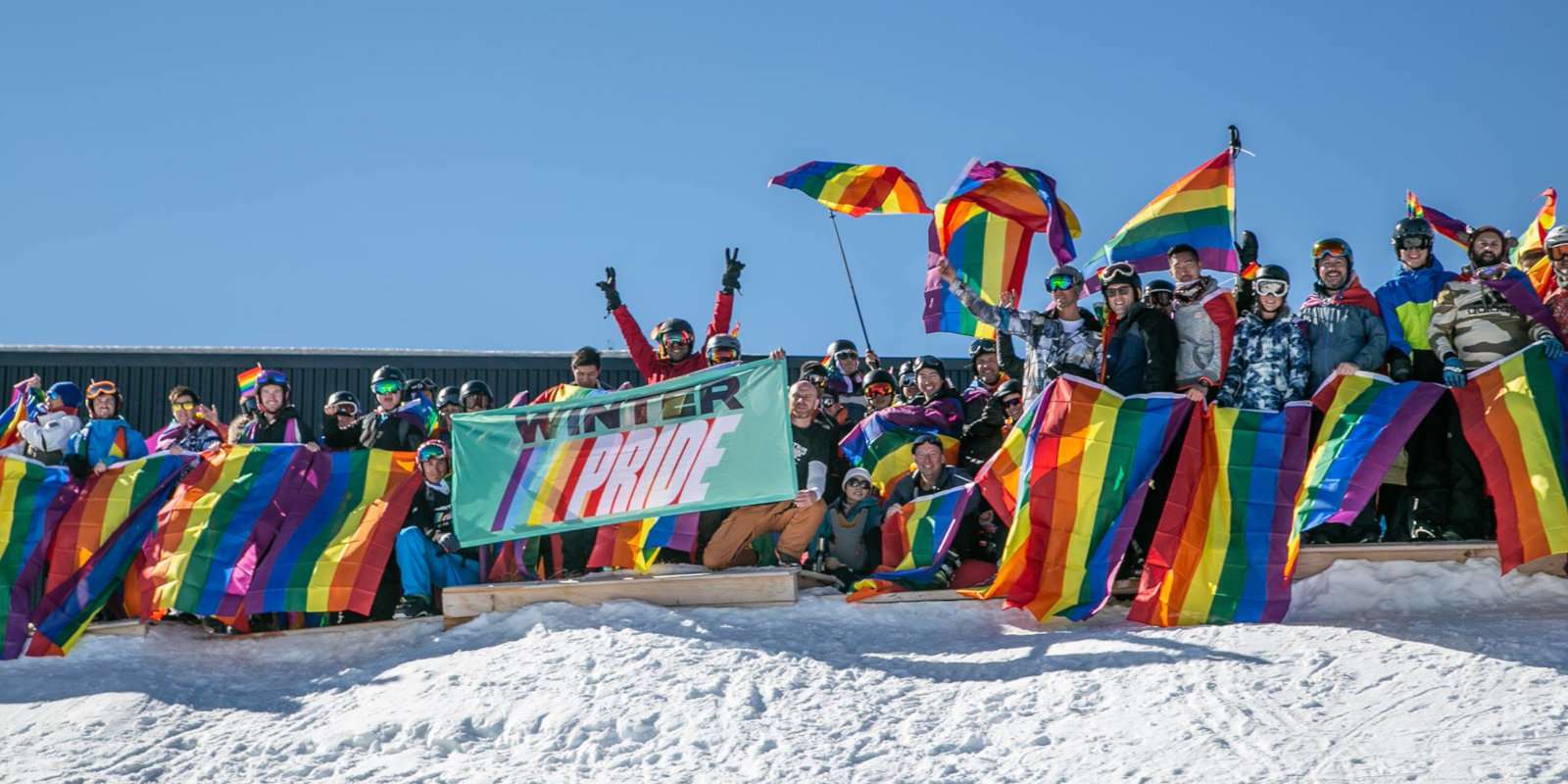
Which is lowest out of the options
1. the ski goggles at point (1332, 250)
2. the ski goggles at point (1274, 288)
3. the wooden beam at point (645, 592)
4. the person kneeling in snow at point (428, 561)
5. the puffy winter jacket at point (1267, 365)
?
the wooden beam at point (645, 592)

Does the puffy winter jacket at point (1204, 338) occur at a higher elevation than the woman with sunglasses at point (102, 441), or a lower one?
higher

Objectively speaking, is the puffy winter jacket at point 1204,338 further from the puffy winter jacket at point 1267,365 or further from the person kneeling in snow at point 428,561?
the person kneeling in snow at point 428,561

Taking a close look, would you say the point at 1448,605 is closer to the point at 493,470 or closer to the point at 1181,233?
the point at 1181,233

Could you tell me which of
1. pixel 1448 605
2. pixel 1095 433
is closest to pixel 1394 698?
pixel 1448 605

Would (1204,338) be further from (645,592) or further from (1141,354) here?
(645,592)

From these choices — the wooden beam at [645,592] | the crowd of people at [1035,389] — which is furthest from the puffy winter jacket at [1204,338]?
the wooden beam at [645,592]

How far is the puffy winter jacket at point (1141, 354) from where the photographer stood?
33.1 ft

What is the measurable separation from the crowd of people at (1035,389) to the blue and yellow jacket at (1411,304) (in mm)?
10

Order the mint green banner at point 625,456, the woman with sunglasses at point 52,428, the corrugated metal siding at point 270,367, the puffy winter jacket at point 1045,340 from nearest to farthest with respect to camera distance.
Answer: the puffy winter jacket at point 1045,340 → the mint green banner at point 625,456 → the woman with sunglasses at point 52,428 → the corrugated metal siding at point 270,367

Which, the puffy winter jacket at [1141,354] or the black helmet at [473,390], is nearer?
the puffy winter jacket at [1141,354]

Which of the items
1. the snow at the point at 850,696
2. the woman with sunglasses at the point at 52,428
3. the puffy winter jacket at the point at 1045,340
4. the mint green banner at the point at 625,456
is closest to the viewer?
the snow at the point at 850,696

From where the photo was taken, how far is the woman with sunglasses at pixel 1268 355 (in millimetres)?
10055

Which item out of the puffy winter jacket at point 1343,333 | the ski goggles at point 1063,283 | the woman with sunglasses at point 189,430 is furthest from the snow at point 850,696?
the ski goggles at point 1063,283

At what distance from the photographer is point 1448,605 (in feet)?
31.6
